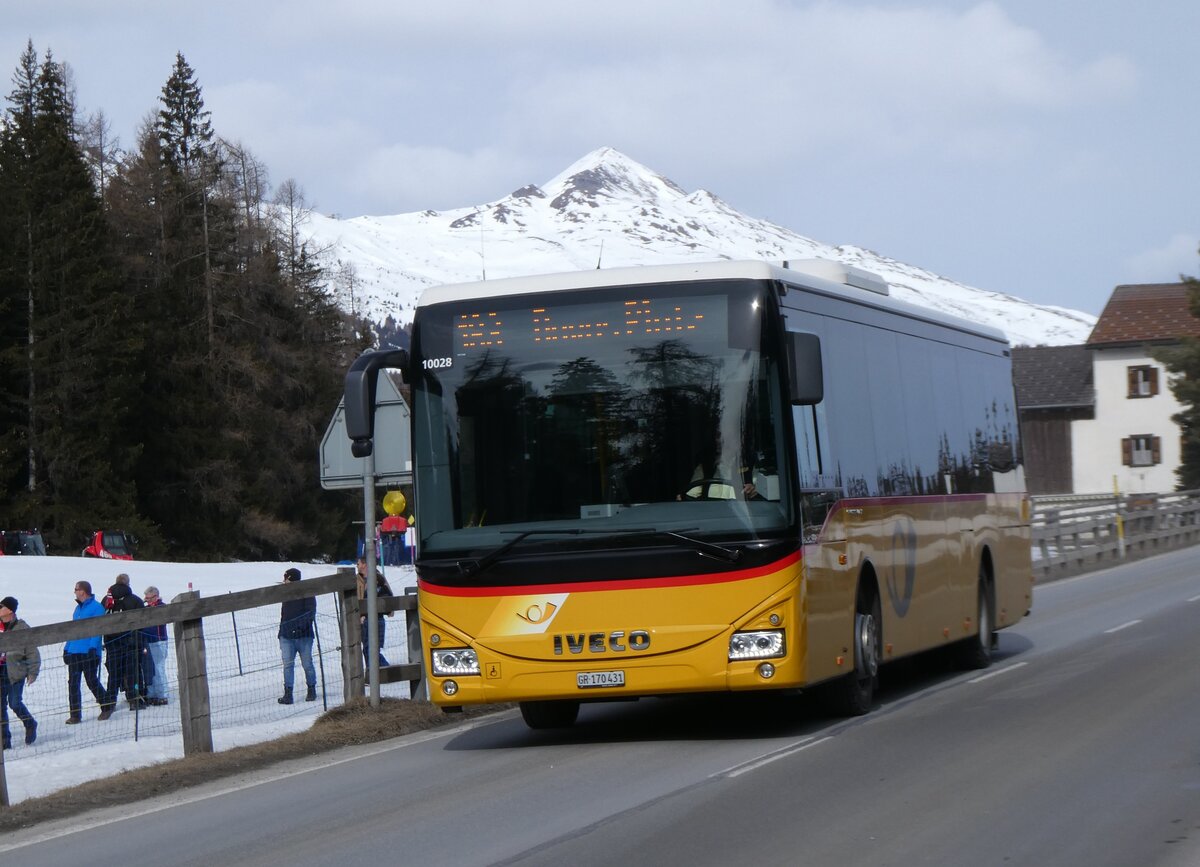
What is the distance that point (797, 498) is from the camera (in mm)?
11398

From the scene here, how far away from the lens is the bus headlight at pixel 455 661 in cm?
1173

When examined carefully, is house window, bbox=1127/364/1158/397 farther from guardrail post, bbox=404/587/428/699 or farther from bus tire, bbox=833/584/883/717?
bus tire, bbox=833/584/883/717

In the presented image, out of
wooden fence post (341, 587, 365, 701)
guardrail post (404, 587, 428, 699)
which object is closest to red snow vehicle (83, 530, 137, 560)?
guardrail post (404, 587, 428, 699)

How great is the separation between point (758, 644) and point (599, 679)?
1050 millimetres

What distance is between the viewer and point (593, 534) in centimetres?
1144

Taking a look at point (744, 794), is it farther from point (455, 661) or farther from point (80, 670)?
point (80, 670)

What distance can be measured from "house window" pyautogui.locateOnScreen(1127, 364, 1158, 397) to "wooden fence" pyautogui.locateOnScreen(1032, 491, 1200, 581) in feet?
114

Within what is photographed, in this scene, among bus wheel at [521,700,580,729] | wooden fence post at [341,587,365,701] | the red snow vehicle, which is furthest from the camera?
the red snow vehicle

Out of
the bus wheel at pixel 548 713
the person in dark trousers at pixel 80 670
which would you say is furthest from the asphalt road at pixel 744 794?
the person in dark trousers at pixel 80 670

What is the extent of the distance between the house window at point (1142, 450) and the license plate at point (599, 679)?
3014 inches

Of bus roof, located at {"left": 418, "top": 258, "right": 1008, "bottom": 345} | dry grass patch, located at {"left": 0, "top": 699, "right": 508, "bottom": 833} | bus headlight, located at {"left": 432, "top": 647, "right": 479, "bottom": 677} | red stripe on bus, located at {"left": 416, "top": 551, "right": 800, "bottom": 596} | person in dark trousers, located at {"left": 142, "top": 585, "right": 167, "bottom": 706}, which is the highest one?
bus roof, located at {"left": 418, "top": 258, "right": 1008, "bottom": 345}

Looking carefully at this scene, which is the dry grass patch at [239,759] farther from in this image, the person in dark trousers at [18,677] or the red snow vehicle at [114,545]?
the red snow vehicle at [114,545]

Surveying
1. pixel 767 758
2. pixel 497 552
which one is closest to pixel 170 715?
pixel 497 552

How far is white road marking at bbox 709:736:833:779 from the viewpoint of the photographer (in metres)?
10.3
